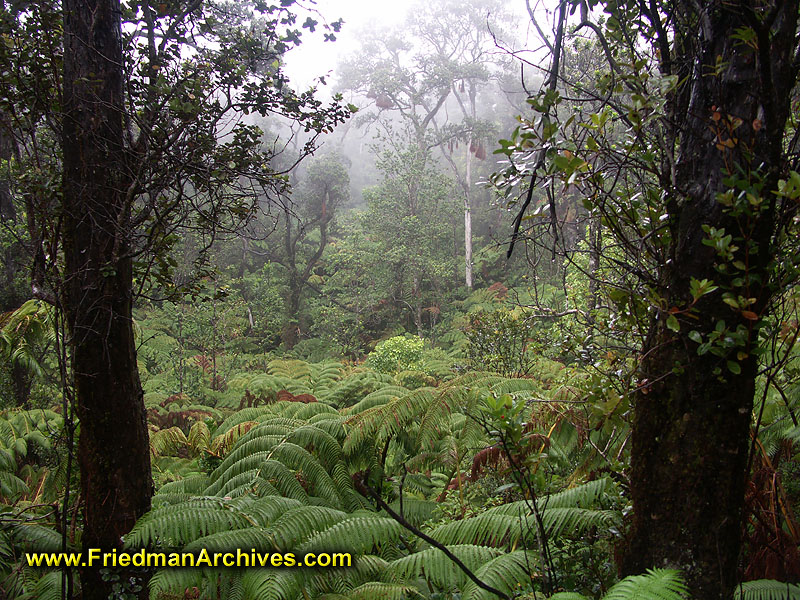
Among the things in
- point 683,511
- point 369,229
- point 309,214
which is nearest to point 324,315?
point 369,229

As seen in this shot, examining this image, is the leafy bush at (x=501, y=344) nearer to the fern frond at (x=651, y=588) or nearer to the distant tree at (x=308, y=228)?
the fern frond at (x=651, y=588)

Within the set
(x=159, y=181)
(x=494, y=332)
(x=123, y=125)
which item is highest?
(x=123, y=125)

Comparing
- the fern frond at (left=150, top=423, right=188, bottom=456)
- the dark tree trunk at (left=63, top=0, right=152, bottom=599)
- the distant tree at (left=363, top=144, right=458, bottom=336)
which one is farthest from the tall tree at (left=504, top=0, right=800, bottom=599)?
the distant tree at (left=363, top=144, right=458, bottom=336)

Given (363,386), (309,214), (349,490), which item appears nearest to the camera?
(349,490)

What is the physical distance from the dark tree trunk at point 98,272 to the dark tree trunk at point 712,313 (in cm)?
203

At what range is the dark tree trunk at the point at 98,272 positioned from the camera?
205 cm

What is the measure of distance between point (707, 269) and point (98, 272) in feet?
7.23

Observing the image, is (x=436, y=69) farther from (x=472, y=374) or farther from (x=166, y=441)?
(x=166, y=441)

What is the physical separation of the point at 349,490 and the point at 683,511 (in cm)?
219

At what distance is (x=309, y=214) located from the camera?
1638 centimetres

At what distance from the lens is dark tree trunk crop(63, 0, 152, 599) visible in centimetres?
205

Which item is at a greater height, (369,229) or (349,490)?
(369,229)

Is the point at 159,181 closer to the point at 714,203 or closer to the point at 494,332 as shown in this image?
the point at 714,203

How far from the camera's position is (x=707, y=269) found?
3.91 ft
